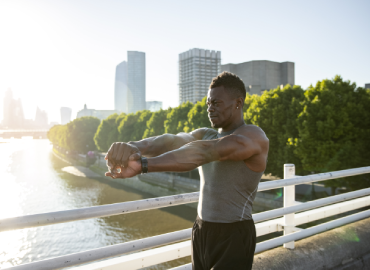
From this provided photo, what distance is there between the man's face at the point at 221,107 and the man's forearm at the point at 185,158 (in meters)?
0.37

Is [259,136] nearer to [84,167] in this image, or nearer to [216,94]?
[216,94]

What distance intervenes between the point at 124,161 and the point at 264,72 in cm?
8638

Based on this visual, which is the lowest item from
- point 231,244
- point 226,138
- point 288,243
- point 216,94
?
point 288,243

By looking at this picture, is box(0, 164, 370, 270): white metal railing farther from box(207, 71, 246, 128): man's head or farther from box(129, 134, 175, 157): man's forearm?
box(207, 71, 246, 128): man's head

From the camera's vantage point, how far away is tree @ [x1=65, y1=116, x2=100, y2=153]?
7506cm

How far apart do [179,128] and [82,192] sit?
17.9 m

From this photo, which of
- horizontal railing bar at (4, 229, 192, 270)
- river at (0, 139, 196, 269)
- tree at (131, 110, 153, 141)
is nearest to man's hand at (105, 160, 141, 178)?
horizontal railing bar at (4, 229, 192, 270)

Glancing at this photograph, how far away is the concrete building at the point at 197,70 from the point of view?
155750mm

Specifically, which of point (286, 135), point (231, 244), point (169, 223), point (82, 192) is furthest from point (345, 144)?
point (82, 192)

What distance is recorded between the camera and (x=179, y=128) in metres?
37.6

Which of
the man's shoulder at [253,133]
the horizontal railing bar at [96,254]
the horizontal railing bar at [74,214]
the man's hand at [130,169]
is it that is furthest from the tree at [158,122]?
the man's hand at [130,169]

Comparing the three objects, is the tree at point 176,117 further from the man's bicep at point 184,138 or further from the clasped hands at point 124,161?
the clasped hands at point 124,161

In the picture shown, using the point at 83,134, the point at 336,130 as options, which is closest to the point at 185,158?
the point at 336,130

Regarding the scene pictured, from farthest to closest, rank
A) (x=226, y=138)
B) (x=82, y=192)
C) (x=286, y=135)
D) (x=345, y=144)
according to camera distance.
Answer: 1. (x=82, y=192)
2. (x=286, y=135)
3. (x=345, y=144)
4. (x=226, y=138)
